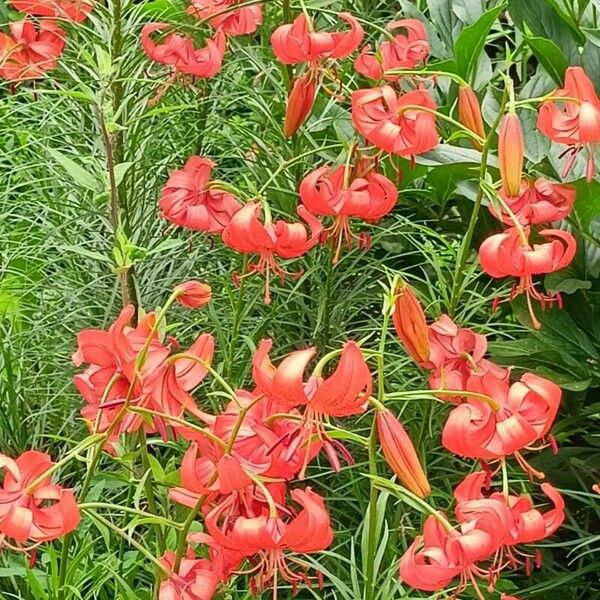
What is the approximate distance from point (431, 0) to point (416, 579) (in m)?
1.03

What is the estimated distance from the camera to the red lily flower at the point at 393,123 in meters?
1.08

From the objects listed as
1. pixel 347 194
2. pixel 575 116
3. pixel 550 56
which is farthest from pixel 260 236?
pixel 550 56

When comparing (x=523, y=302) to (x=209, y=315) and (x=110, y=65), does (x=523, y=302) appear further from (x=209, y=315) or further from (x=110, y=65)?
(x=110, y=65)

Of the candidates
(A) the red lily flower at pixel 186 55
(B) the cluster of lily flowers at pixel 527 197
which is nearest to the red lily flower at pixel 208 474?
(B) the cluster of lily flowers at pixel 527 197

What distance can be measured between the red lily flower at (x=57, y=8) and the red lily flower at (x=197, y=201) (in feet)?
0.93

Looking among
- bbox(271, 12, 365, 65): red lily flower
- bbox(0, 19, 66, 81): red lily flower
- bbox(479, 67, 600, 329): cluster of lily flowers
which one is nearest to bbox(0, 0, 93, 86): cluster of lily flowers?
bbox(0, 19, 66, 81): red lily flower

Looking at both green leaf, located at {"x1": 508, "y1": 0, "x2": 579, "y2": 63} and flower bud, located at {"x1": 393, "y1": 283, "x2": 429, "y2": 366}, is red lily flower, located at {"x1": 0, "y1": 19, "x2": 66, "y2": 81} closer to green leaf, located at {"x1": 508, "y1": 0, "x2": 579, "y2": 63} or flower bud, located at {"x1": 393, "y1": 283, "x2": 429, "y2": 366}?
green leaf, located at {"x1": 508, "y1": 0, "x2": 579, "y2": 63}

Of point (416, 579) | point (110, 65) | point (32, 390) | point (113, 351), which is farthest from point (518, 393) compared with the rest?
point (32, 390)

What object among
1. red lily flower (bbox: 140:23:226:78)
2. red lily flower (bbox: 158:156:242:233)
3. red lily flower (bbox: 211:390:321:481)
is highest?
red lily flower (bbox: 211:390:321:481)

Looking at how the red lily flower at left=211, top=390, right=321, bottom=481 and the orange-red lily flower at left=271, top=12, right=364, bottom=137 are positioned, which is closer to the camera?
the red lily flower at left=211, top=390, right=321, bottom=481

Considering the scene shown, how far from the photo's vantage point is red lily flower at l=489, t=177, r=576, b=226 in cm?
106

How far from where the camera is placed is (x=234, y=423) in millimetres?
763

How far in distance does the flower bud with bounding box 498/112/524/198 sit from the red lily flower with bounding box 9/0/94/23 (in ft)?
1.94

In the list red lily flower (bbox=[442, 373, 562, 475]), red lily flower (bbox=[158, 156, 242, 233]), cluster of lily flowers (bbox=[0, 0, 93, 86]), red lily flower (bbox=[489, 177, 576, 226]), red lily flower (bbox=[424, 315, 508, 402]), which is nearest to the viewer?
red lily flower (bbox=[442, 373, 562, 475])
